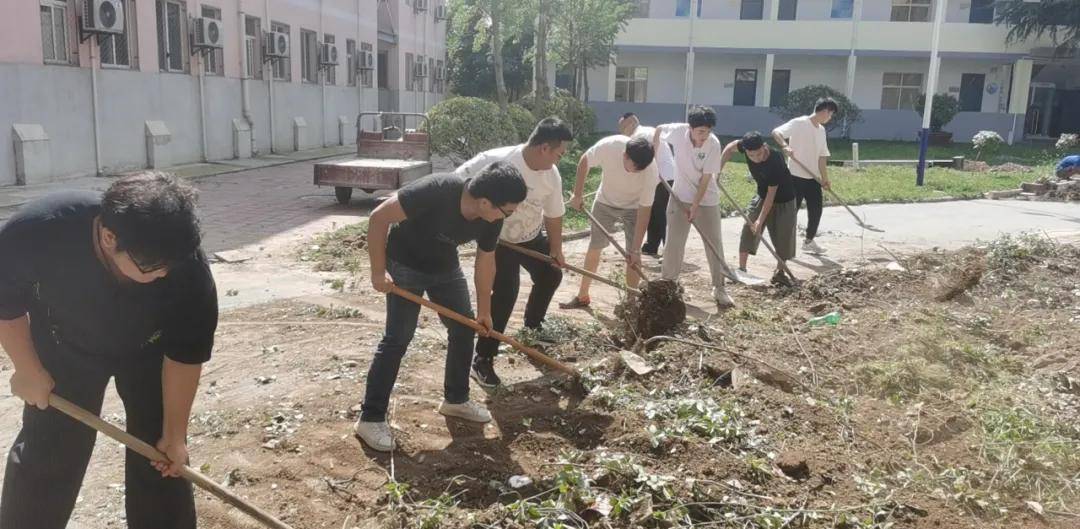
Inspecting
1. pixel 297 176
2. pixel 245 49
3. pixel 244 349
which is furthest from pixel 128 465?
→ pixel 245 49

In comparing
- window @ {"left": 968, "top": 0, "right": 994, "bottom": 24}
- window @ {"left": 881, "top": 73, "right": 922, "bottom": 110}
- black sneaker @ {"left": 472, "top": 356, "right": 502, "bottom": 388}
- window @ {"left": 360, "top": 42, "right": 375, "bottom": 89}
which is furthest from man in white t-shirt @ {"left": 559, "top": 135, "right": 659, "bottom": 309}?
window @ {"left": 968, "top": 0, "right": 994, "bottom": 24}

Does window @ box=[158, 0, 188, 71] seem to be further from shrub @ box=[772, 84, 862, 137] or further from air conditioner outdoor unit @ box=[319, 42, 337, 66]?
shrub @ box=[772, 84, 862, 137]

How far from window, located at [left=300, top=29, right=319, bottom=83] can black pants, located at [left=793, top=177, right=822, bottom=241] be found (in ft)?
51.8

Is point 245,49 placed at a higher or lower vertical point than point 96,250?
higher

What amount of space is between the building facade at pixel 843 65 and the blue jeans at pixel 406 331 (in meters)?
25.1

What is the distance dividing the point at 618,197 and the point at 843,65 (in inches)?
1006

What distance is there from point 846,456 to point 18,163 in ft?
38.3

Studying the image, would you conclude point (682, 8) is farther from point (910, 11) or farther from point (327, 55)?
point (327, 55)

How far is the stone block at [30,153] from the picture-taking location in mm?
11172

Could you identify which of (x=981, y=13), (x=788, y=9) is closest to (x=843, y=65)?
(x=788, y=9)

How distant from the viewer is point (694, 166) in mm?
6688

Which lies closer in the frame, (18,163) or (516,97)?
(18,163)

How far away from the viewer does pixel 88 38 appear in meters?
12.4

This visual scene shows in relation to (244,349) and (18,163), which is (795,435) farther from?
(18,163)
